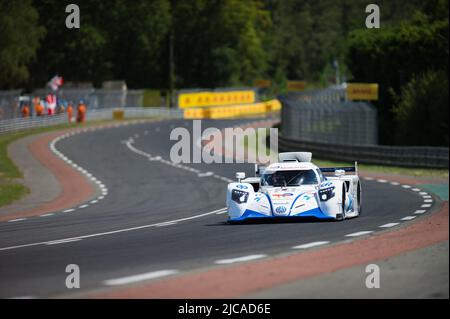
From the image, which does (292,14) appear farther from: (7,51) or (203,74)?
(7,51)

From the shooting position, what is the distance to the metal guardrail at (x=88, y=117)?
212 ft

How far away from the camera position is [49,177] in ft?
134

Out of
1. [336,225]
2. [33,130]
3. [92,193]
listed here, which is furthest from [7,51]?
[336,225]

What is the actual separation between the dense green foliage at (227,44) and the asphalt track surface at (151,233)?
20767 millimetres

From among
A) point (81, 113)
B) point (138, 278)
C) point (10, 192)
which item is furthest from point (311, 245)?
point (81, 113)

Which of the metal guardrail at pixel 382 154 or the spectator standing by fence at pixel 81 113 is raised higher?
the metal guardrail at pixel 382 154

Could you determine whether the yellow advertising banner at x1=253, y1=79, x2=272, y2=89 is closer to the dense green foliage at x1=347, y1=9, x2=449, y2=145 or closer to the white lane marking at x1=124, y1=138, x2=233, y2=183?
the dense green foliage at x1=347, y1=9, x2=449, y2=145

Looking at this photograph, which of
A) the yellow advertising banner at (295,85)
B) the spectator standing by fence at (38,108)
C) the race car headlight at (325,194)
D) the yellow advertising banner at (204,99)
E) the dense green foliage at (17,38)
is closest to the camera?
the race car headlight at (325,194)

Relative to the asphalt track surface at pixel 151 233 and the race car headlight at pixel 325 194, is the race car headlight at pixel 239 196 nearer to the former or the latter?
the asphalt track surface at pixel 151 233

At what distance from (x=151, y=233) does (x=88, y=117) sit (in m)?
62.0

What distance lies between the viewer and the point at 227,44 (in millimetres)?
119250

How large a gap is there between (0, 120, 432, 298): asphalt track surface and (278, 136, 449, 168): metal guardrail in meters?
5.36

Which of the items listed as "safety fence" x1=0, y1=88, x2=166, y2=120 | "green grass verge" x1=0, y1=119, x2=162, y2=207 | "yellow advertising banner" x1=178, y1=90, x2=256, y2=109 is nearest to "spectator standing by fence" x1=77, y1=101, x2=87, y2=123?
"safety fence" x1=0, y1=88, x2=166, y2=120

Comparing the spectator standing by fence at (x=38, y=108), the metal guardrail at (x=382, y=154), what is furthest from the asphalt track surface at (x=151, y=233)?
the spectator standing by fence at (x=38, y=108)
